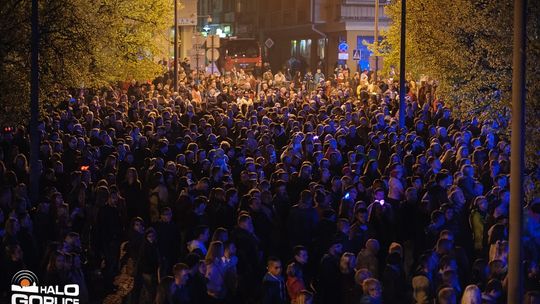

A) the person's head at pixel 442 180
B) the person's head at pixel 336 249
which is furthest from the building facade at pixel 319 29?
the person's head at pixel 336 249

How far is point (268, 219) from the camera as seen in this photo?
1379 cm

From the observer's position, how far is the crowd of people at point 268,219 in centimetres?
1101

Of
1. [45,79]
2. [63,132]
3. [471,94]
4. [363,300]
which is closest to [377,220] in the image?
[363,300]

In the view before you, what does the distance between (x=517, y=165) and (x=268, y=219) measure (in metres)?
4.80

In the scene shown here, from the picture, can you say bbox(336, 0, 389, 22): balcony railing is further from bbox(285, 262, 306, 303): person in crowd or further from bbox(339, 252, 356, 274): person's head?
bbox(285, 262, 306, 303): person in crowd

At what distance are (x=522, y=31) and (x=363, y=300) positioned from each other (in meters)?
3.08

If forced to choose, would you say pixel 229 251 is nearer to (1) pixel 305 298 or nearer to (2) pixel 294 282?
(2) pixel 294 282

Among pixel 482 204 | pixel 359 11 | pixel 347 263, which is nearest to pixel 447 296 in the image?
pixel 347 263

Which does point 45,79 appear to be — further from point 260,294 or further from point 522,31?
point 522,31

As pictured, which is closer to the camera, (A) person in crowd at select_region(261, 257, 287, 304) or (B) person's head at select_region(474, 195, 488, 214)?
(A) person in crowd at select_region(261, 257, 287, 304)

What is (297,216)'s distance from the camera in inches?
541

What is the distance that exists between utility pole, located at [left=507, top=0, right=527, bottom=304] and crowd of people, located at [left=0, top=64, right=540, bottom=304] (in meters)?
0.27

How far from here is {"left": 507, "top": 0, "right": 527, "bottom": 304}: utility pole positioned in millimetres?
9648

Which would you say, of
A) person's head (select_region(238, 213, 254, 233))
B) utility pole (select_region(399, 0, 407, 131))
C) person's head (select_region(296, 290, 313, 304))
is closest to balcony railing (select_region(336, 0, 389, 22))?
utility pole (select_region(399, 0, 407, 131))
